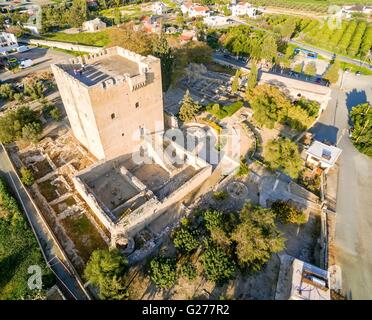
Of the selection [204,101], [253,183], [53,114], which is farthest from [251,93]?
[53,114]

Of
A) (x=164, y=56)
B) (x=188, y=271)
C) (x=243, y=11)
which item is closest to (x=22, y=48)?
(x=164, y=56)

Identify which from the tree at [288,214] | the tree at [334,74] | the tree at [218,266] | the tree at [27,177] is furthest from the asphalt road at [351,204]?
the tree at [27,177]

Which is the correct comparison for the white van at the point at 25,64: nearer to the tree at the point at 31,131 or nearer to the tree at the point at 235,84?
the tree at the point at 31,131

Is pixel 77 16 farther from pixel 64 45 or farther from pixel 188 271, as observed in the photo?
pixel 188 271

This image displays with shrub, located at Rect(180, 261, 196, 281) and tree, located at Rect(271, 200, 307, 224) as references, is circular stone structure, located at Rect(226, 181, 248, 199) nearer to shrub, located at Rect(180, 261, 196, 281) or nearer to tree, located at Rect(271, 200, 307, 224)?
tree, located at Rect(271, 200, 307, 224)

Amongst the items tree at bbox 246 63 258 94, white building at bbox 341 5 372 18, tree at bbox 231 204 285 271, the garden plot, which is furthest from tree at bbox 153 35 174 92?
white building at bbox 341 5 372 18

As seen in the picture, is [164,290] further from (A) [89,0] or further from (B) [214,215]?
(A) [89,0]
